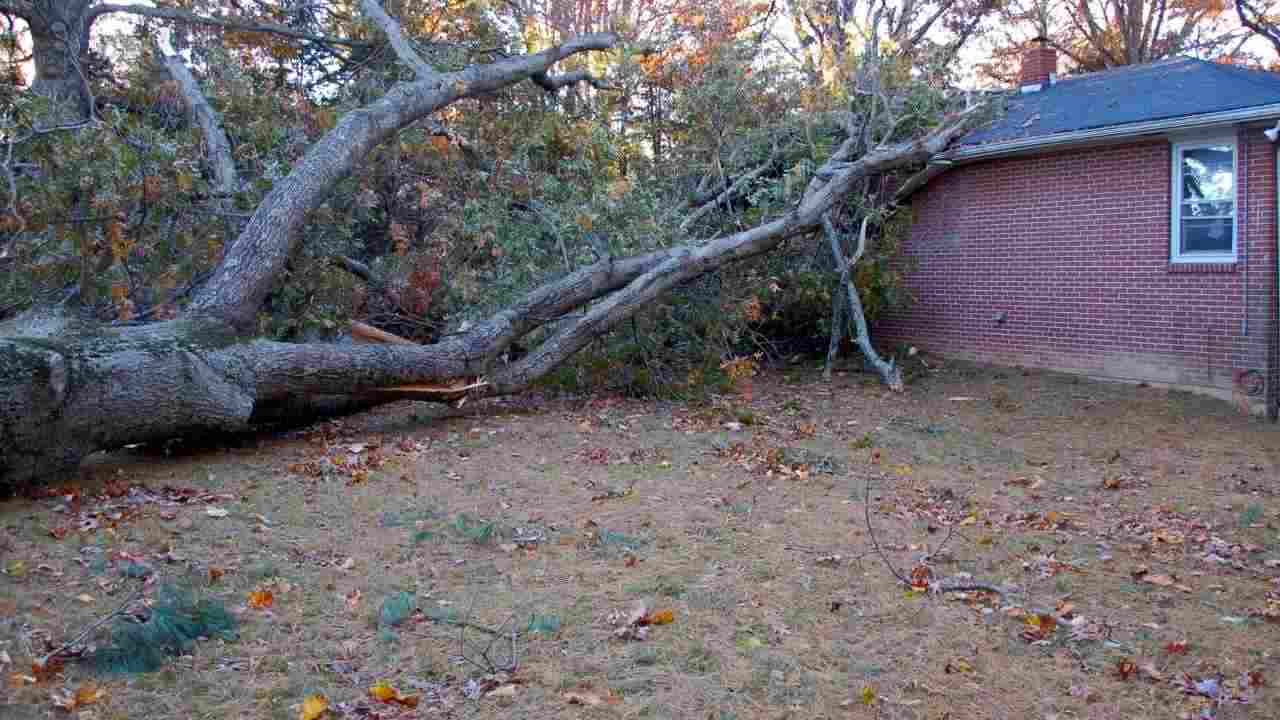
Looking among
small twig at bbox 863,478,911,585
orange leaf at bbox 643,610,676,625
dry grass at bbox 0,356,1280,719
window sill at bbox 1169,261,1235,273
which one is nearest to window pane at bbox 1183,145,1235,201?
window sill at bbox 1169,261,1235,273

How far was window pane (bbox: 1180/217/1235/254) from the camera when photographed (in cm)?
1198

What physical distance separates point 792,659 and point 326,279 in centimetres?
664

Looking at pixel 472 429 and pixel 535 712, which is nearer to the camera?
pixel 535 712

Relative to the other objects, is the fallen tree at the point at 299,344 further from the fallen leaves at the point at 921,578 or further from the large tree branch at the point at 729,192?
the fallen leaves at the point at 921,578

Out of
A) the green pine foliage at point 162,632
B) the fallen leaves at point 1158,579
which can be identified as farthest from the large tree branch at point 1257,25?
the green pine foliage at point 162,632

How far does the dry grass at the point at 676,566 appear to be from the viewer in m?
4.24

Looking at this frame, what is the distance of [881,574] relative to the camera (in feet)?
19.0

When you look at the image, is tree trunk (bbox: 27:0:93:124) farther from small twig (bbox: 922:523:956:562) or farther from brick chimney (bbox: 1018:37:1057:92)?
brick chimney (bbox: 1018:37:1057:92)

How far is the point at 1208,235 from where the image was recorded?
39.8 ft

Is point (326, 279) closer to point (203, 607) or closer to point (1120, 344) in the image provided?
point (203, 607)

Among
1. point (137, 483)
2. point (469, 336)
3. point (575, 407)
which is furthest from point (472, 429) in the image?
point (137, 483)

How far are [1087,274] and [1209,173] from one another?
180cm

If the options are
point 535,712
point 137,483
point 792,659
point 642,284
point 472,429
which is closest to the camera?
point 535,712

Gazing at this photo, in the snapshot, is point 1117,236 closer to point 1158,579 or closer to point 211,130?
point 1158,579
